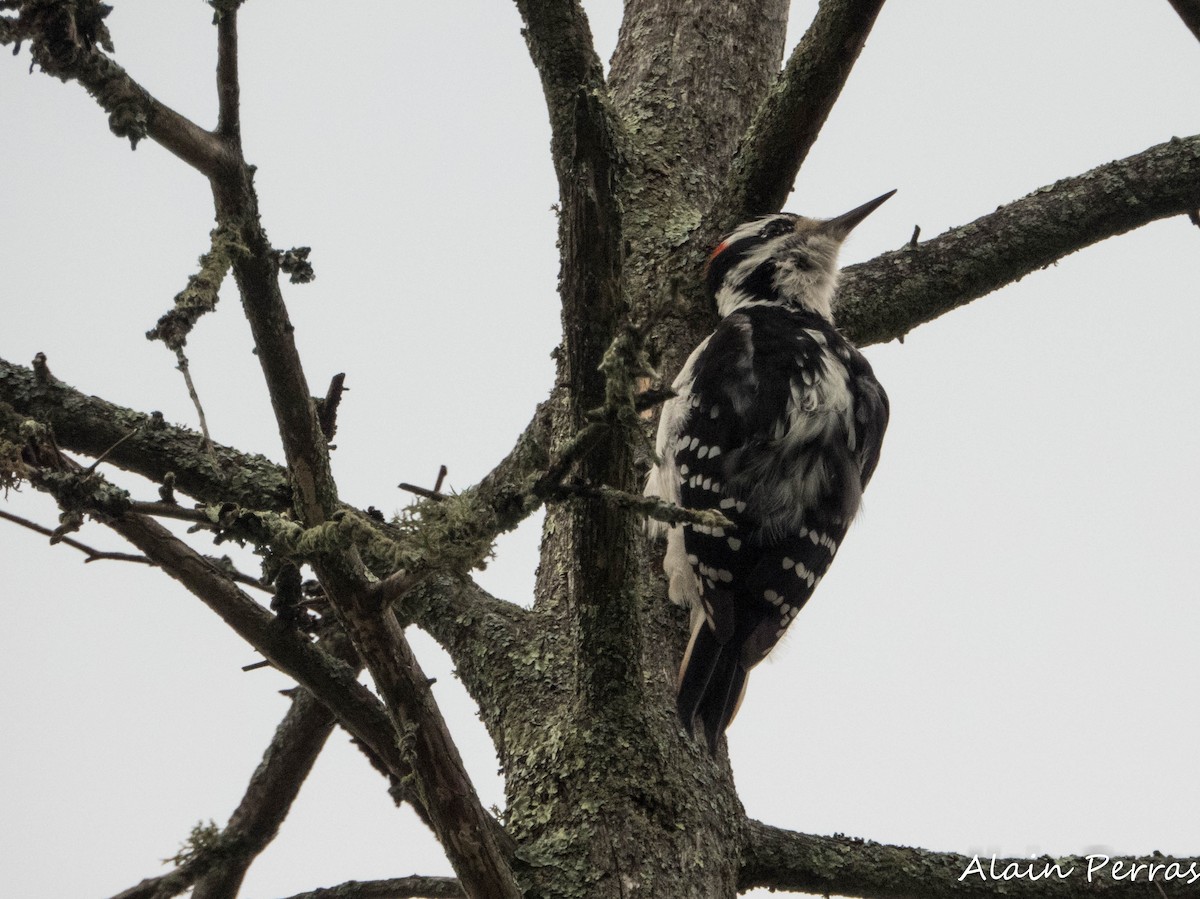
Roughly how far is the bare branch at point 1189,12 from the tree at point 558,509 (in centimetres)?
67

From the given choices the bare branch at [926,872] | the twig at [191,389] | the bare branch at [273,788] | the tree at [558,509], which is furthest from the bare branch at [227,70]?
the bare branch at [926,872]

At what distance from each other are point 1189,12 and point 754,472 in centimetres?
143

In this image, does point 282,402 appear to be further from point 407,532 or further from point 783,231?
point 783,231

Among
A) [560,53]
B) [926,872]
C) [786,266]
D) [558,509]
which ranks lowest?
[926,872]

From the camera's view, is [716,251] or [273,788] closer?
[273,788]

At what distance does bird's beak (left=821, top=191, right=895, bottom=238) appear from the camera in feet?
13.3

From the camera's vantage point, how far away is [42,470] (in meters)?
1.83

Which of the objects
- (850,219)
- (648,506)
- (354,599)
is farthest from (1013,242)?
(354,599)

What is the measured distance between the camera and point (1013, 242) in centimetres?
343

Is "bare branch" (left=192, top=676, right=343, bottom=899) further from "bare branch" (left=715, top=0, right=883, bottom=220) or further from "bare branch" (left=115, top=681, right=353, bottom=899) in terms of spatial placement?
"bare branch" (left=715, top=0, right=883, bottom=220)

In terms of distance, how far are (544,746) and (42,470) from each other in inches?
45.3

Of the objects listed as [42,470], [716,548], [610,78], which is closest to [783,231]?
[610,78]

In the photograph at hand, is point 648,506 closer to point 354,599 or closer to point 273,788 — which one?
point 354,599

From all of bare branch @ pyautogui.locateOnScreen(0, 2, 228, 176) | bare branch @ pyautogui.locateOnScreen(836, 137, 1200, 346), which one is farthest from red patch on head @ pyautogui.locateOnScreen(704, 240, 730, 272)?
Answer: bare branch @ pyautogui.locateOnScreen(0, 2, 228, 176)
